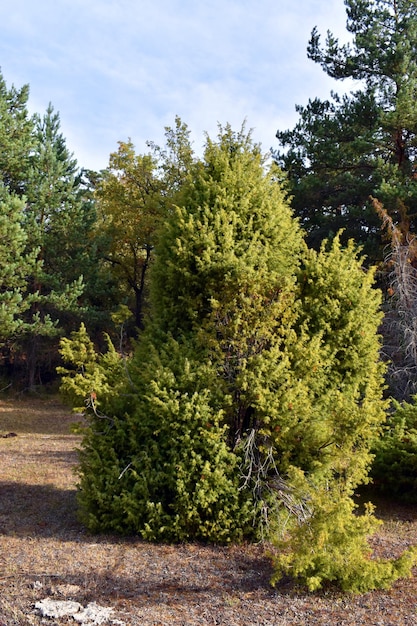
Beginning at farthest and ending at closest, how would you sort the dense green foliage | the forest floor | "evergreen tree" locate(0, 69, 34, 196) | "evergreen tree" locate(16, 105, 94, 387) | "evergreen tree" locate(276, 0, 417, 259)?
"evergreen tree" locate(16, 105, 94, 387)
"evergreen tree" locate(0, 69, 34, 196)
"evergreen tree" locate(276, 0, 417, 259)
the dense green foliage
the forest floor

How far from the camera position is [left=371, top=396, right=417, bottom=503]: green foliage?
7.57 meters

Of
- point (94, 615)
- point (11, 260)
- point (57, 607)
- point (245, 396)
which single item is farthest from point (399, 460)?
point (11, 260)

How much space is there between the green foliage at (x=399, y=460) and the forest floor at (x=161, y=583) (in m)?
0.51

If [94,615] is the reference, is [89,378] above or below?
above

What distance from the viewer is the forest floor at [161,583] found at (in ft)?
14.0

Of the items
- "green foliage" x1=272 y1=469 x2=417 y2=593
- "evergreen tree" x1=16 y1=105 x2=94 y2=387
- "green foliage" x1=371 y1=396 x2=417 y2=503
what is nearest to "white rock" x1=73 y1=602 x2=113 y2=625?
"green foliage" x1=272 y1=469 x2=417 y2=593

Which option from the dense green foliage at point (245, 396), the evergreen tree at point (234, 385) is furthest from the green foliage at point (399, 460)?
the evergreen tree at point (234, 385)

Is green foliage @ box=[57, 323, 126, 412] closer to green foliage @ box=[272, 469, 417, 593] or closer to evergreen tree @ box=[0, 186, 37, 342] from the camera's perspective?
green foliage @ box=[272, 469, 417, 593]

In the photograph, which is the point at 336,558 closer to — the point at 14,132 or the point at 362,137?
the point at 362,137

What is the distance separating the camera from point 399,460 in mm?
7730

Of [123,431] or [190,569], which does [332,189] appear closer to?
[123,431]

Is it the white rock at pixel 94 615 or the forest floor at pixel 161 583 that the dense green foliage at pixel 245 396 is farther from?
the white rock at pixel 94 615

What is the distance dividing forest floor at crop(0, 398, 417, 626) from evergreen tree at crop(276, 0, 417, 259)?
10.5m

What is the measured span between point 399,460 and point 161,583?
4.17 meters
